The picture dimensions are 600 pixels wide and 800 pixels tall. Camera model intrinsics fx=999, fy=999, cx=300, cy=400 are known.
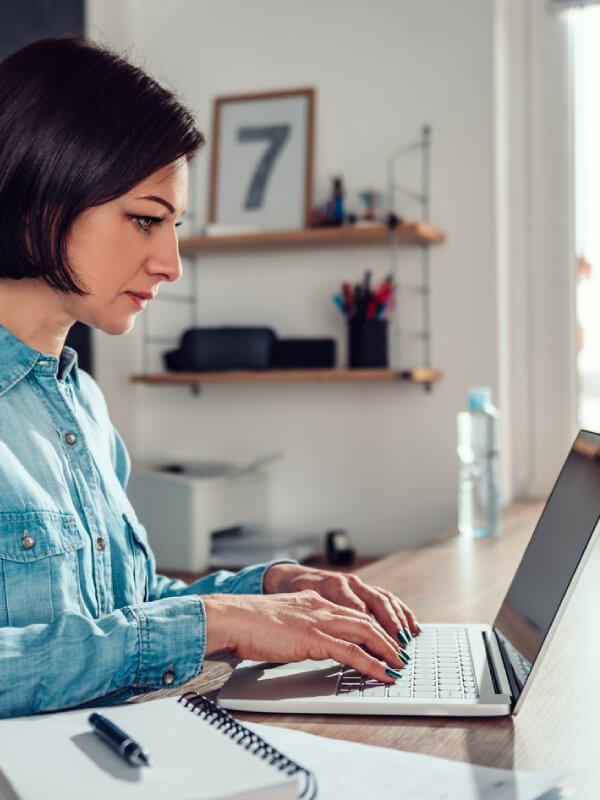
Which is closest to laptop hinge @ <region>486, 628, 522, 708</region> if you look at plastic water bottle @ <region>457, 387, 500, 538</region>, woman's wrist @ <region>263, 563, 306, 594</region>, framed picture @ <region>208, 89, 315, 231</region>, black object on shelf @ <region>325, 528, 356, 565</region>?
woman's wrist @ <region>263, 563, 306, 594</region>

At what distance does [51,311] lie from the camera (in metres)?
1.01

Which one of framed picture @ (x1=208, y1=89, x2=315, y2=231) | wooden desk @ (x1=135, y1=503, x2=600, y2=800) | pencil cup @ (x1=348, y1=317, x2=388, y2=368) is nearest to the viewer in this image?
wooden desk @ (x1=135, y1=503, x2=600, y2=800)

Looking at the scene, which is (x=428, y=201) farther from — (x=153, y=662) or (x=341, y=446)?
(x=153, y=662)

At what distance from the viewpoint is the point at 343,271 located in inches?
91.8

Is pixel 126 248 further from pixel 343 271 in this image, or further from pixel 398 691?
pixel 343 271

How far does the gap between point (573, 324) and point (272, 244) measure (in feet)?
2.38

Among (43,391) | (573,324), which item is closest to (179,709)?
(43,391)

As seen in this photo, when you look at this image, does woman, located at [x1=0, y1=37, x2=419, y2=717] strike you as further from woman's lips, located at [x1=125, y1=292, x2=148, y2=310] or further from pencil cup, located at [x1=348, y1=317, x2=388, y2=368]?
pencil cup, located at [x1=348, y1=317, x2=388, y2=368]

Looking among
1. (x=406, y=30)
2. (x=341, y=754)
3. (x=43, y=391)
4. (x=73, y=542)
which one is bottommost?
(x=341, y=754)

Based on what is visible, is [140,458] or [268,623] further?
[140,458]

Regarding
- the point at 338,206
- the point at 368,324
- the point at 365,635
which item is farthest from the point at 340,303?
the point at 365,635

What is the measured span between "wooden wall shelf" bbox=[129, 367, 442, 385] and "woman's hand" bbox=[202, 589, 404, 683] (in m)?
1.23

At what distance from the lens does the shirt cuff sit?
0.83 metres

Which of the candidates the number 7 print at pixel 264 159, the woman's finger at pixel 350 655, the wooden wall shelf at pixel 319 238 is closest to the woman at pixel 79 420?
the woman's finger at pixel 350 655
